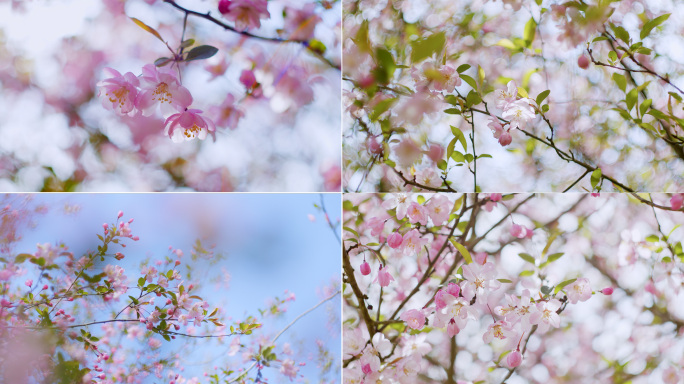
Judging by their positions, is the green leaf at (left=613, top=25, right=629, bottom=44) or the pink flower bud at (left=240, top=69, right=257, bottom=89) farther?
the green leaf at (left=613, top=25, right=629, bottom=44)

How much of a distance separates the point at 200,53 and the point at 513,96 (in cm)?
73

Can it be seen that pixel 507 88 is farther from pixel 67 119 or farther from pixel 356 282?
pixel 67 119

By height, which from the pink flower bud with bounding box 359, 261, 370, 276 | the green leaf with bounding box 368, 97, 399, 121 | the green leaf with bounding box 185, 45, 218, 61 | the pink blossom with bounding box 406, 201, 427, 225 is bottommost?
the pink flower bud with bounding box 359, 261, 370, 276

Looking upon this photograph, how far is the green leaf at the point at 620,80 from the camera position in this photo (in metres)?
1.30

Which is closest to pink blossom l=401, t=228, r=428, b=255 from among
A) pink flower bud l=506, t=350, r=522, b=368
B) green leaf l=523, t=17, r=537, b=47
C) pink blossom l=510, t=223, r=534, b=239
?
pink blossom l=510, t=223, r=534, b=239

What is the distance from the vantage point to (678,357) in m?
1.30

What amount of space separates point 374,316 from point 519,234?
0.40 m

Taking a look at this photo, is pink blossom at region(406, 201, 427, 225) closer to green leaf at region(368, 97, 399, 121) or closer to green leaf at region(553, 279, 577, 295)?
green leaf at region(368, 97, 399, 121)

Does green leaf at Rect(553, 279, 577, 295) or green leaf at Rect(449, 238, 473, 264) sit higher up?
green leaf at Rect(449, 238, 473, 264)

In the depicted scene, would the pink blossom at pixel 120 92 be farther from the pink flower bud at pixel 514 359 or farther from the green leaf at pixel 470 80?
the pink flower bud at pixel 514 359

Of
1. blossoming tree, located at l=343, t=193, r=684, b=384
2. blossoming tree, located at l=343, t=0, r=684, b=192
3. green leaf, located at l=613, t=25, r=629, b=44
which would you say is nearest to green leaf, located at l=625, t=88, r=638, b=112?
blossoming tree, located at l=343, t=0, r=684, b=192

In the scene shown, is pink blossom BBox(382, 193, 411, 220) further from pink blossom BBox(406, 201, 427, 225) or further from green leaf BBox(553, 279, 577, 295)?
green leaf BBox(553, 279, 577, 295)

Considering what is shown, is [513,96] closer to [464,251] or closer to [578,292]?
[464,251]

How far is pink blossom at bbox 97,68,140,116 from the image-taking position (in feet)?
3.78
